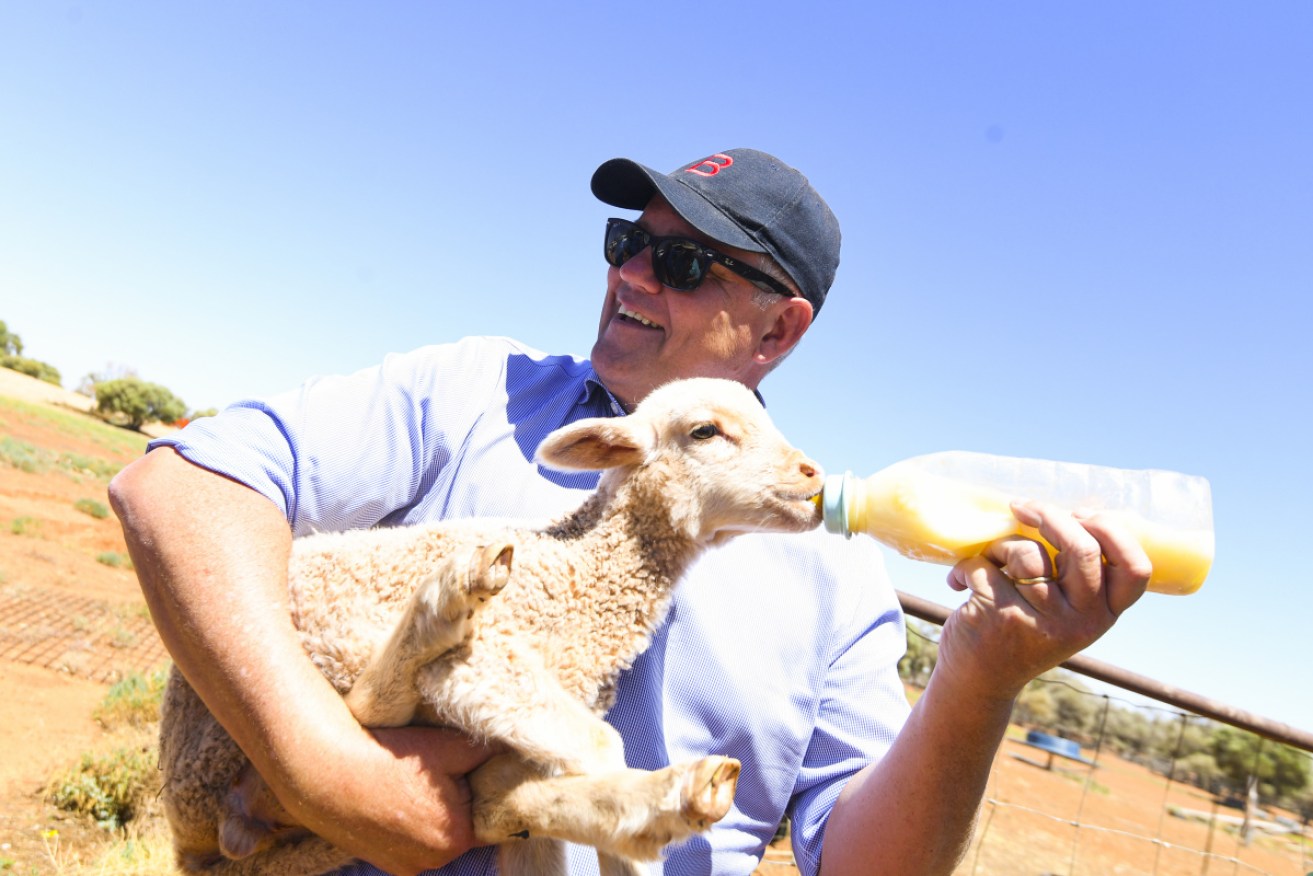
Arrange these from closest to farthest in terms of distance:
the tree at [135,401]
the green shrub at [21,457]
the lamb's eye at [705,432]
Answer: the lamb's eye at [705,432] < the green shrub at [21,457] < the tree at [135,401]

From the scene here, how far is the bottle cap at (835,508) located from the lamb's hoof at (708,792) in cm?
67

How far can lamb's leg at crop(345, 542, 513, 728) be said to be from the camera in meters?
2.01

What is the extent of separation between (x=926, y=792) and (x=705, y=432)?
1203 millimetres

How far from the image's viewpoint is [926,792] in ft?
7.98

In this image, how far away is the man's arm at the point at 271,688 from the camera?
212 cm

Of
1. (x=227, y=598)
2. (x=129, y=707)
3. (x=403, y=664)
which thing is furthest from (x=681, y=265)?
(x=129, y=707)

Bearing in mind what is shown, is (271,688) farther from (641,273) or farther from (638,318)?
(641,273)

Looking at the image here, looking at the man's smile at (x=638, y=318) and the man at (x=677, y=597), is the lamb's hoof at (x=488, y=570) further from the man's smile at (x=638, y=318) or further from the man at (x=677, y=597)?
the man's smile at (x=638, y=318)

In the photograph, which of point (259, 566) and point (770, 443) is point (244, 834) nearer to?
point (259, 566)

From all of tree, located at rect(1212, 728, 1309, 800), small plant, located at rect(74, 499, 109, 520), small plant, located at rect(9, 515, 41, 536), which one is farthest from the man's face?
small plant, located at rect(74, 499, 109, 520)

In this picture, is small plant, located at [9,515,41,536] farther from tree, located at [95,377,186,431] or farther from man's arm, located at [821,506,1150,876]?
tree, located at [95,377,186,431]

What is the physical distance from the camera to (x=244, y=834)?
2.31 metres

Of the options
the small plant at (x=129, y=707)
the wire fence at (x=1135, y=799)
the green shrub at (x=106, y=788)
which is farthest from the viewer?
the wire fence at (x=1135, y=799)

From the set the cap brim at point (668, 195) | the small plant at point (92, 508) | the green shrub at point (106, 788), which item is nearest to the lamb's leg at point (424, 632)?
the cap brim at point (668, 195)
